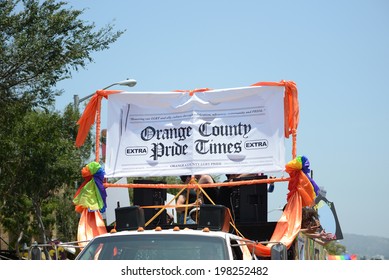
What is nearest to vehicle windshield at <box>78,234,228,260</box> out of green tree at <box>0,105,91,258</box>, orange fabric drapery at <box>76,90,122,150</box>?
orange fabric drapery at <box>76,90,122,150</box>

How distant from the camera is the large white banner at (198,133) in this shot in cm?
982

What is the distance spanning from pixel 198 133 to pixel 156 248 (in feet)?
9.81

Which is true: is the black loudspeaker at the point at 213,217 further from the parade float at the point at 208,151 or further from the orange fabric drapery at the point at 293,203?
the parade float at the point at 208,151

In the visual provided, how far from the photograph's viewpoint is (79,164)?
28.6m

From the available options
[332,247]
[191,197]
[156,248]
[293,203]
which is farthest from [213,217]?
[332,247]

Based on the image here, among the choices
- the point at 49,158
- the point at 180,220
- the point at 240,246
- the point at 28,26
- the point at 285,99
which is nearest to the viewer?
the point at 240,246

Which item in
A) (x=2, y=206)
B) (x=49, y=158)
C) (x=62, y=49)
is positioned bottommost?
(x=2, y=206)

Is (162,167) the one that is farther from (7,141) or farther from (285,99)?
(7,141)

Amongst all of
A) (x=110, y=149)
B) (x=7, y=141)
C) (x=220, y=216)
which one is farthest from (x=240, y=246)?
(x=7, y=141)

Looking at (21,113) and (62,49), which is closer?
(62,49)

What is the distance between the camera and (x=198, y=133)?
32.7 feet

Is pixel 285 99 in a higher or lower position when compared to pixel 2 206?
higher
